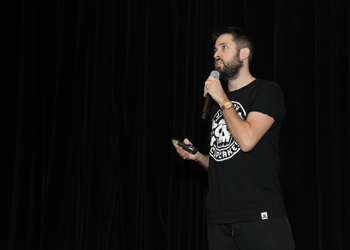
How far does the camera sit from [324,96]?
2094mm

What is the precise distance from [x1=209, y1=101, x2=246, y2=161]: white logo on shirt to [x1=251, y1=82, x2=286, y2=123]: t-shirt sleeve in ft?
0.29

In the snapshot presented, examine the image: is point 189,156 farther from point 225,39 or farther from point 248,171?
point 225,39

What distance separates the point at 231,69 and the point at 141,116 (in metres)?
1.15

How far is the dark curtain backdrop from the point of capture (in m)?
2.08

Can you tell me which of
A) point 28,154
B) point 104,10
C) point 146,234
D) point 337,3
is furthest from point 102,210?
point 337,3

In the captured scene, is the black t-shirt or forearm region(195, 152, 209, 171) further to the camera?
forearm region(195, 152, 209, 171)

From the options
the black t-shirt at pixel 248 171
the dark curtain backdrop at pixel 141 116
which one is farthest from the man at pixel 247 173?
the dark curtain backdrop at pixel 141 116

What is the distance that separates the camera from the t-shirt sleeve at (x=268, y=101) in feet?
4.49

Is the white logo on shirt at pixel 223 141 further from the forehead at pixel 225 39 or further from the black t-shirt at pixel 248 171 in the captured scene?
the forehead at pixel 225 39

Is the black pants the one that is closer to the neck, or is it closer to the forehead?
the neck

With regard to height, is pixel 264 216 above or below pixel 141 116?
below

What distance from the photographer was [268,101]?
54.4 inches

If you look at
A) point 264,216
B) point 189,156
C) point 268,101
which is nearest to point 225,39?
point 268,101

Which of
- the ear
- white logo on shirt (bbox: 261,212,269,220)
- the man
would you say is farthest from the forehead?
white logo on shirt (bbox: 261,212,269,220)
